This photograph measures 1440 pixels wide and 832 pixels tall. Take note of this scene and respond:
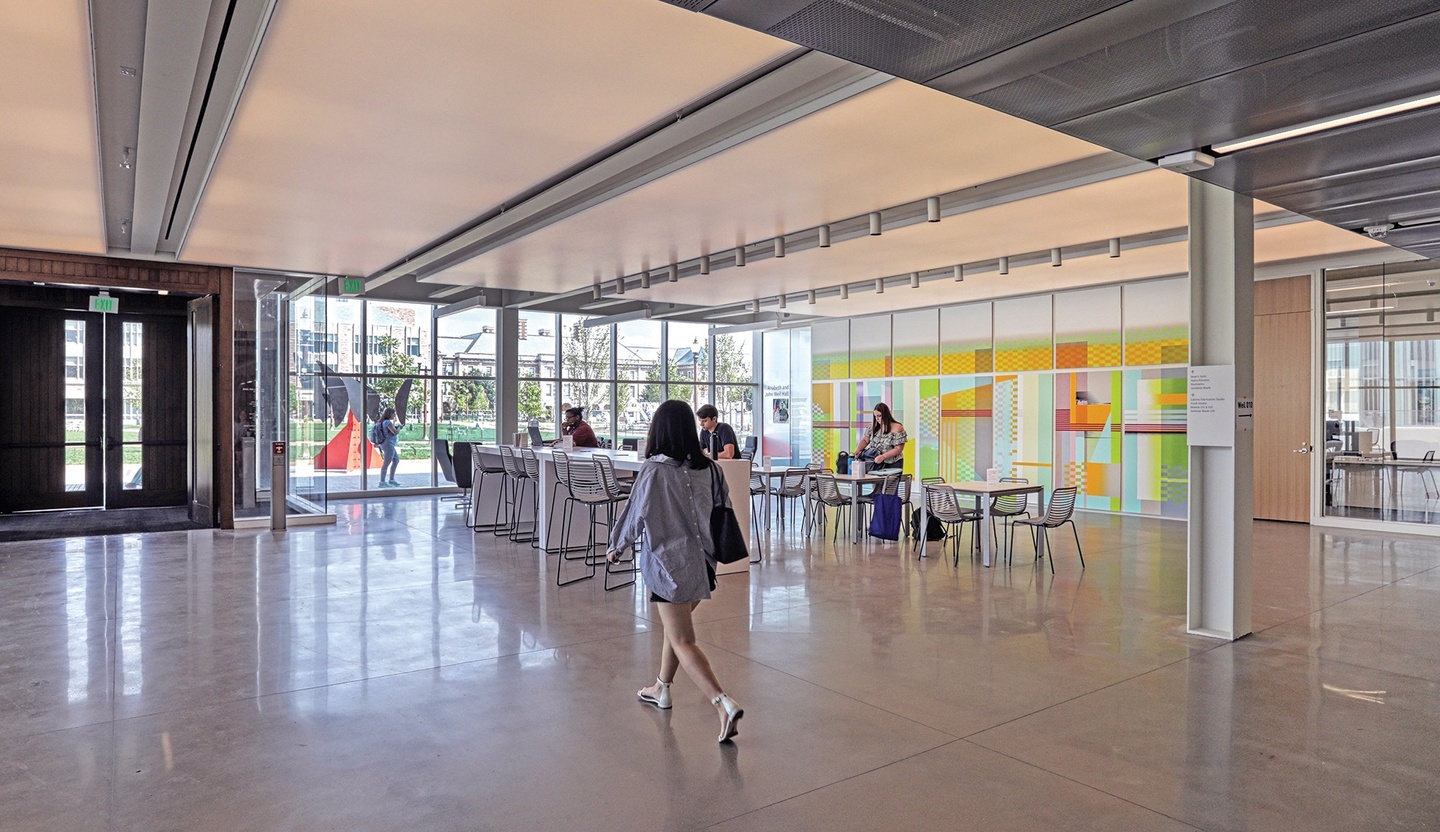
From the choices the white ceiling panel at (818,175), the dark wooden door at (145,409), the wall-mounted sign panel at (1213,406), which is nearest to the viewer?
the white ceiling panel at (818,175)

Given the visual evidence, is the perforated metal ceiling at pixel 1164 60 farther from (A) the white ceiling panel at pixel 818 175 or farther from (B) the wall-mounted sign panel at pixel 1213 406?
(B) the wall-mounted sign panel at pixel 1213 406

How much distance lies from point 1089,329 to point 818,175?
300 inches

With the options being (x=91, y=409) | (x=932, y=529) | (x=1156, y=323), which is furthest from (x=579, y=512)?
(x=1156, y=323)

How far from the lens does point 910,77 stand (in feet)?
10.2

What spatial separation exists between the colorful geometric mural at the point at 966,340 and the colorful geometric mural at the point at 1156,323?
222 centimetres

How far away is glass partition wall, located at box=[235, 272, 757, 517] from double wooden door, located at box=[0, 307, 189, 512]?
208 cm

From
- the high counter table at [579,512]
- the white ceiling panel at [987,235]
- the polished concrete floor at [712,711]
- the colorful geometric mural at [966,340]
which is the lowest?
the polished concrete floor at [712,711]

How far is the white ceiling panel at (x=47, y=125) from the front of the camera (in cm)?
384

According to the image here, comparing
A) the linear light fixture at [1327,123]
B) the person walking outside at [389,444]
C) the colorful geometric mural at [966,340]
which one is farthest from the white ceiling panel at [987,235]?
the person walking outside at [389,444]

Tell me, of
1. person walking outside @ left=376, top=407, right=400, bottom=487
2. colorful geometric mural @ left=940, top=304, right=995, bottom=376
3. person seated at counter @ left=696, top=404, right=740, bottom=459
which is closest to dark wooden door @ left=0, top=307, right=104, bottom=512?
person walking outside @ left=376, top=407, right=400, bottom=487

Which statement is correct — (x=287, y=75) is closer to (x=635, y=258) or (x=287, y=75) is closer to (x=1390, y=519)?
(x=635, y=258)

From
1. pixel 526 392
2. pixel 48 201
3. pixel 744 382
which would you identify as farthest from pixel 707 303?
pixel 48 201

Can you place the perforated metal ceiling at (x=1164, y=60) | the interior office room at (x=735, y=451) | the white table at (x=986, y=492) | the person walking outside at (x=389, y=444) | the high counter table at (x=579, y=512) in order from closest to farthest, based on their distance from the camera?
the perforated metal ceiling at (x=1164, y=60) < the interior office room at (x=735, y=451) < the high counter table at (x=579, y=512) < the white table at (x=986, y=492) < the person walking outside at (x=389, y=444)

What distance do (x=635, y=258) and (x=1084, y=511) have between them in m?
7.49
